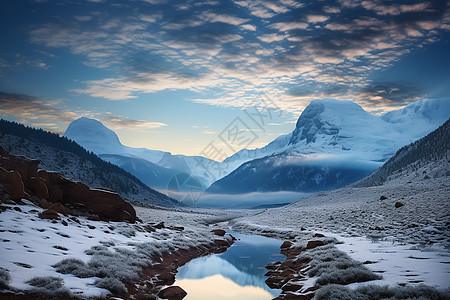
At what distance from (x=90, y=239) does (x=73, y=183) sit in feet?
38.2

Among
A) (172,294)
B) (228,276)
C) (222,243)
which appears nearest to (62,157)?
(222,243)

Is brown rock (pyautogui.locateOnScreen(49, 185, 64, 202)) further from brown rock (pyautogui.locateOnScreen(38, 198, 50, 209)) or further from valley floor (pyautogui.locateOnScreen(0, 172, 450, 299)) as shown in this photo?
valley floor (pyautogui.locateOnScreen(0, 172, 450, 299))

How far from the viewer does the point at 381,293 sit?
11.2 metres

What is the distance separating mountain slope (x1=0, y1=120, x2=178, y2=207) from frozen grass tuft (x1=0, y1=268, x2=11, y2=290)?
109 m

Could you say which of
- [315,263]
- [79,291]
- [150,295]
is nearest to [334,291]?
[315,263]

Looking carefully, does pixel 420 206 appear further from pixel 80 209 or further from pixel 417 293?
pixel 80 209

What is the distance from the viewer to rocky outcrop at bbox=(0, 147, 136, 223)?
2334cm

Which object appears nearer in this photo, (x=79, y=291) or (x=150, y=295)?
(x=79, y=291)

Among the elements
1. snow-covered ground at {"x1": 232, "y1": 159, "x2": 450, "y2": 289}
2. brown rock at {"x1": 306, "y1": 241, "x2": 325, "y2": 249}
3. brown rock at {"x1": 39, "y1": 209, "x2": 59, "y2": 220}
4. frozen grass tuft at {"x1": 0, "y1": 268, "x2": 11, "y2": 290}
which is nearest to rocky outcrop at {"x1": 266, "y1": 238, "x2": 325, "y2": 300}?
brown rock at {"x1": 306, "y1": 241, "x2": 325, "y2": 249}

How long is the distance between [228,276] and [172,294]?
677cm

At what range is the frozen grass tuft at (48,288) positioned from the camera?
11.1 meters

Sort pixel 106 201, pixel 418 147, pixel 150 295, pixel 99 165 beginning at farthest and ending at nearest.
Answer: pixel 99 165 → pixel 418 147 → pixel 106 201 → pixel 150 295

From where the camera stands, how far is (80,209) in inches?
1138

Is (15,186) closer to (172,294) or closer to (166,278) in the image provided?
(166,278)
